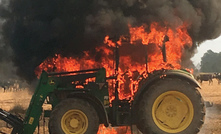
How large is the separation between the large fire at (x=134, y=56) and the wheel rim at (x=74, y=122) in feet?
2.93

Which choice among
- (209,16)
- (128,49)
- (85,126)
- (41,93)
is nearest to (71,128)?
(85,126)

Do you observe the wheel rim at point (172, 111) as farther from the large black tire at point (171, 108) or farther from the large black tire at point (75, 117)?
the large black tire at point (75, 117)

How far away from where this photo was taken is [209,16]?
9.07m

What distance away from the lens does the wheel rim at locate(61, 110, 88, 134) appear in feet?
20.6

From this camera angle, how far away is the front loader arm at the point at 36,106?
21.5ft

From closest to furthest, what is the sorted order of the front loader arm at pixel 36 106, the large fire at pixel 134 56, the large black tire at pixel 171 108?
the large black tire at pixel 171 108 < the front loader arm at pixel 36 106 < the large fire at pixel 134 56

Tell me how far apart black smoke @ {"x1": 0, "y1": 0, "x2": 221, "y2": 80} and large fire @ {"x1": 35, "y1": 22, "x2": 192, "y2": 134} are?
238mm

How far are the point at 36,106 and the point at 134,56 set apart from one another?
2550mm

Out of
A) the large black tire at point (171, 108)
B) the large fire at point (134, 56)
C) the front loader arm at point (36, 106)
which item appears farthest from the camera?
the large fire at point (134, 56)

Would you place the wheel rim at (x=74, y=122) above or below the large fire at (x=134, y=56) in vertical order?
below

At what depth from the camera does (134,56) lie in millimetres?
7117

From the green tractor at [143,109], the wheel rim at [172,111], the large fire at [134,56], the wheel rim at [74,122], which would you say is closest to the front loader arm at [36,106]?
the green tractor at [143,109]

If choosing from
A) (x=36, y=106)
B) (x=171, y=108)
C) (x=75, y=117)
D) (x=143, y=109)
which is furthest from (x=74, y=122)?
(x=171, y=108)

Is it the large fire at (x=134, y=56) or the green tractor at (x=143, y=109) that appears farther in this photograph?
the large fire at (x=134, y=56)
